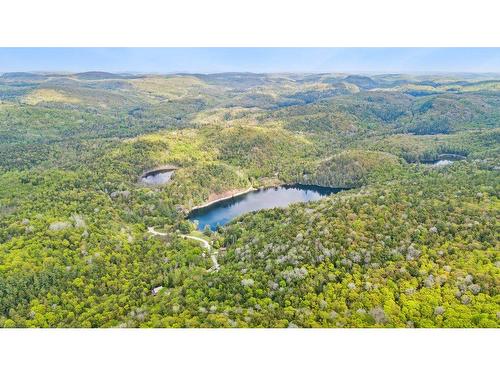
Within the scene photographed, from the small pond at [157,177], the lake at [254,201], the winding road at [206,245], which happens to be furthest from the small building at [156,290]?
the small pond at [157,177]

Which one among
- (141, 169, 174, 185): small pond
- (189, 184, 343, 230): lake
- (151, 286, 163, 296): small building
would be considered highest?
(141, 169, 174, 185): small pond

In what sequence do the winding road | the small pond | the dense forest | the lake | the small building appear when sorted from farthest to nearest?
the small pond, the lake, the winding road, the small building, the dense forest

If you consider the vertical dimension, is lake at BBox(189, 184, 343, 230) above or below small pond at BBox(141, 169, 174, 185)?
below

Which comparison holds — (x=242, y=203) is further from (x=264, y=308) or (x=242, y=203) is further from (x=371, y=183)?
(x=264, y=308)

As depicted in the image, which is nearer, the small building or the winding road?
the small building

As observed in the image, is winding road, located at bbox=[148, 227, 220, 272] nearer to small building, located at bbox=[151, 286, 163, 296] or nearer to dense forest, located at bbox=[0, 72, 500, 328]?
dense forest, located at bbox=[0, 72, 500, 328]

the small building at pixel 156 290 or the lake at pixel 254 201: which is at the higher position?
the small building at pixel 156 290

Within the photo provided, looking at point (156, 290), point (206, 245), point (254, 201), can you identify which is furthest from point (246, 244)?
point (254, 201)

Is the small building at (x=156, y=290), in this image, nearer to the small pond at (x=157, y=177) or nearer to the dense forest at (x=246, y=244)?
the dense forest at (x=246, y=244)

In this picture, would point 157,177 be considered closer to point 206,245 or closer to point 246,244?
point 206,245

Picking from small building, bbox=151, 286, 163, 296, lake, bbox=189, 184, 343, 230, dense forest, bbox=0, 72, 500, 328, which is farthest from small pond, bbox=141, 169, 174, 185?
small building, bbox=151, 286, 163, 296
